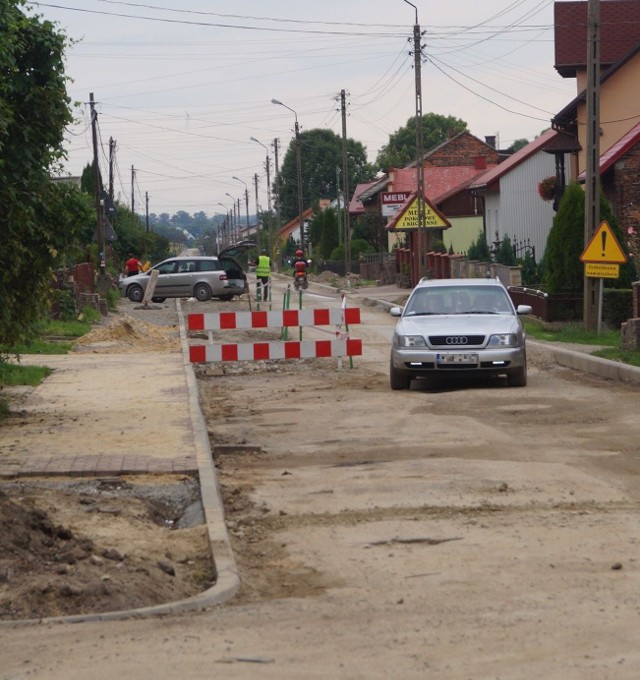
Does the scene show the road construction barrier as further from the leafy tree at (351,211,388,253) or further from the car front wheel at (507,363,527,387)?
the leafy tree at (351,211,388,253)

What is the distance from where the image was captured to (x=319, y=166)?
13662 centimetres

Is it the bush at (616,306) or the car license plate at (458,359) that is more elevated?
the bush at (616,306)

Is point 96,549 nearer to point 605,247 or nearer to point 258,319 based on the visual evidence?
point 258,319

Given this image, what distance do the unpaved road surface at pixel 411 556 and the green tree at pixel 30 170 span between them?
249 cm

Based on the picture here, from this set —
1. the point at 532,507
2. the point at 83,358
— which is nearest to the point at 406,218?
the point at 83,358

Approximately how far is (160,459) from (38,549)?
4049 millimetres

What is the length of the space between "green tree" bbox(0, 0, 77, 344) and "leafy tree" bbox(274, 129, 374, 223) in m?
121

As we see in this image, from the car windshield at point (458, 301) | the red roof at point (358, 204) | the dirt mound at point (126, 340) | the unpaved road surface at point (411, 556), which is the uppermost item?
the red roof at point (358, 204)

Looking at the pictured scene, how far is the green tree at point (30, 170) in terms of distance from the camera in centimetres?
1292

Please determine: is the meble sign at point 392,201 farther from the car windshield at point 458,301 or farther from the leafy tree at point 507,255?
the car windshield at point 458,301

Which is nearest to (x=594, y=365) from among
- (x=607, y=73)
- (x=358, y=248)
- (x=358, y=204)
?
(x=607, y=73)

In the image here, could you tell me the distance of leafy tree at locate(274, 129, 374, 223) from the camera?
440ft

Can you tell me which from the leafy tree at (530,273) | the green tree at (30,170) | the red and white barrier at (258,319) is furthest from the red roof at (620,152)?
the green tree at (30,170)

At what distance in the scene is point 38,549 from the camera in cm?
728
